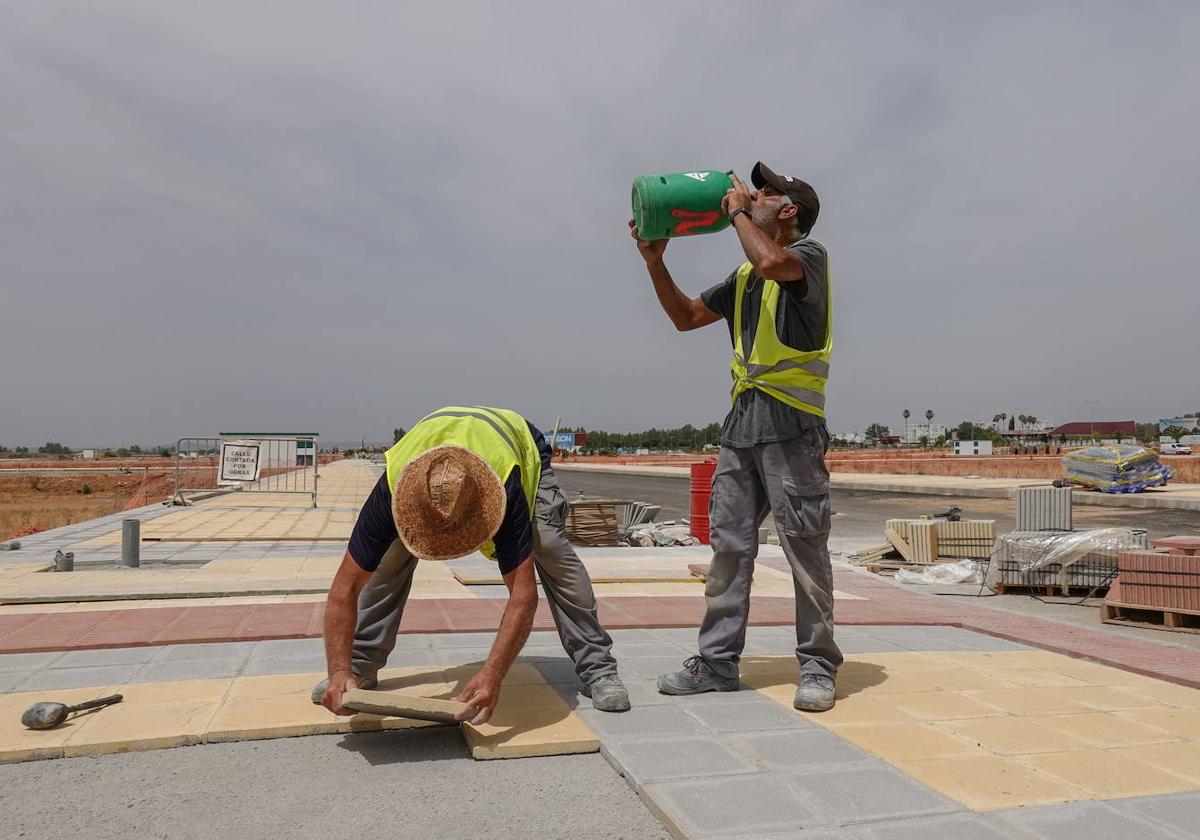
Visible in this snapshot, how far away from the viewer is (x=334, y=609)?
9.69 feet

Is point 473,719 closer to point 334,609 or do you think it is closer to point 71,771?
point 334,609

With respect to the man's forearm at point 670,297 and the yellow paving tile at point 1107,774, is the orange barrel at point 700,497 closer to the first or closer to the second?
the man's forearm at point 670,297

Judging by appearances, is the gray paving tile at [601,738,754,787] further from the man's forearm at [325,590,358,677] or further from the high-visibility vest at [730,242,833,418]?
the high-visibility vest at [730,242,833,418]

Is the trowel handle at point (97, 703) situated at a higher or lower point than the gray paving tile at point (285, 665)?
higher

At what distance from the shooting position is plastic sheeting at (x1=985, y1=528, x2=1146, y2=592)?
23.9ft

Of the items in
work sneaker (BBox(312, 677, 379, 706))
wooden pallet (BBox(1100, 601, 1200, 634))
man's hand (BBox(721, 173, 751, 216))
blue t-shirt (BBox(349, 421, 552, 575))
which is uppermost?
man's hand (BBox(721, 173, 751, 216))

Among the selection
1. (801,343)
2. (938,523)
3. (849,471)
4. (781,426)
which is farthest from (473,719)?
(849,471)

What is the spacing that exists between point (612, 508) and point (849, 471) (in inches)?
1451

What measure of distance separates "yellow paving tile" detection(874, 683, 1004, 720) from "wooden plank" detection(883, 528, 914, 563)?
5.83 m

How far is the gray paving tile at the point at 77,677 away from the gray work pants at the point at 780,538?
8.62ft

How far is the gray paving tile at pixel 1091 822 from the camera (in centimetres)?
224

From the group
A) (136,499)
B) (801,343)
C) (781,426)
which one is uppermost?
(801,343)

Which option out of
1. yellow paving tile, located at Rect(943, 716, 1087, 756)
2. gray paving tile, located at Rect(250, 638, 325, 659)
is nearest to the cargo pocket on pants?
yellow paving tile, located at Rect(943, 716, 1087, 756)

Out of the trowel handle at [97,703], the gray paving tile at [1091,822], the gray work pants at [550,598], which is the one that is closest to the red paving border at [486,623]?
the trowel handle at [97,703]
